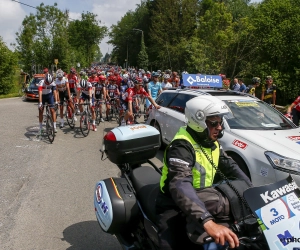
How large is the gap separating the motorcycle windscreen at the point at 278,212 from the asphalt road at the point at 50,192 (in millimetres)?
2383

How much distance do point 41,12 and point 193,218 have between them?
46.1 meters

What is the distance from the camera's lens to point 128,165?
12.5ft

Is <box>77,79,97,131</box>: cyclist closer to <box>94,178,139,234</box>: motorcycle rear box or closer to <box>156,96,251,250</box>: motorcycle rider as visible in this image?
<box>94,178,139,234</box>: motorcycle rear box

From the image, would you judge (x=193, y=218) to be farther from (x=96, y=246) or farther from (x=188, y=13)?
(x=188, y=13)

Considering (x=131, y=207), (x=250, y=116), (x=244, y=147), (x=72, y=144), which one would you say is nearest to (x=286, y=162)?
(x=244, y=147)

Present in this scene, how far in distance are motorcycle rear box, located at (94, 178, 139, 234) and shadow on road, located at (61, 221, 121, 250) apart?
2.97 feet

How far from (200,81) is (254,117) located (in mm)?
2683

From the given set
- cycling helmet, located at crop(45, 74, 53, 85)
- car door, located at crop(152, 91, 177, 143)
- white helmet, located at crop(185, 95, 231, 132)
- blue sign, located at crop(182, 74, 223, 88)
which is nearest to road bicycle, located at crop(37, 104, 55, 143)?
cycling helmet, located at crop(45, 74, 53, 85)

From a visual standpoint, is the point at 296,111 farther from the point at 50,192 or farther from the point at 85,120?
the point at 50,192

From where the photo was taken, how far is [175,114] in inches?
312

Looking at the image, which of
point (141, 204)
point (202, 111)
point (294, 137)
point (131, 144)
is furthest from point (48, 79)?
point (202, 111)

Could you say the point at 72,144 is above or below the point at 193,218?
below

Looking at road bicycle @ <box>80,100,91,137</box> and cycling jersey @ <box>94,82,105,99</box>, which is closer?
road bicycle @ <box>80,100,91,137</box>

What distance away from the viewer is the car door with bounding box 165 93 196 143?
7660 millimetres
